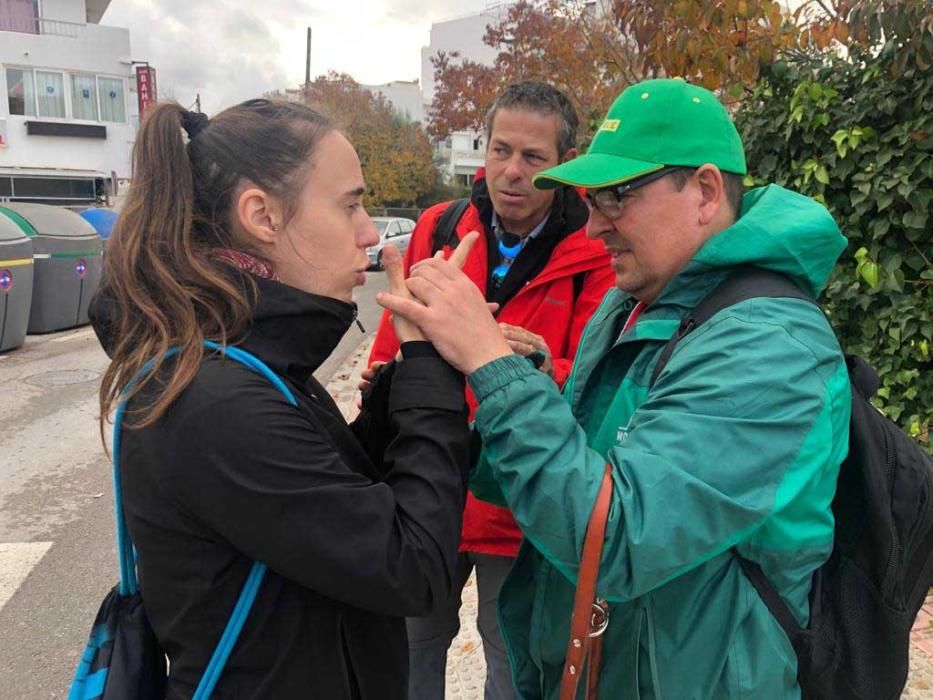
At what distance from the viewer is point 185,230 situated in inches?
52.7

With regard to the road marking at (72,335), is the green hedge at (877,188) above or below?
above

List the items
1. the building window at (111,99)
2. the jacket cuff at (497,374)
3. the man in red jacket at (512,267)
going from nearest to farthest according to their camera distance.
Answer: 1. the jacket cuff at (497,374)
2. the man in red jacket at (512,267)
3. the building window at (111,99)

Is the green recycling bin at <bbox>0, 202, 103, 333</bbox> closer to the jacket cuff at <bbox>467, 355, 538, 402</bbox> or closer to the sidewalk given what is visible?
the sidewalk

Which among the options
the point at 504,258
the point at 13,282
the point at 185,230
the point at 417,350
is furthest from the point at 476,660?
the point at 13,282

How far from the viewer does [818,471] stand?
124 centimetres

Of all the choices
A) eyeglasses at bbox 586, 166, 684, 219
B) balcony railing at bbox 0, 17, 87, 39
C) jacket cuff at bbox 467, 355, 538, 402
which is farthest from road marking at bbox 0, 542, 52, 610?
balcony railing at bbox 0, 17, 87, 39

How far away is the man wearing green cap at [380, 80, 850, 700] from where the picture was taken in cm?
118

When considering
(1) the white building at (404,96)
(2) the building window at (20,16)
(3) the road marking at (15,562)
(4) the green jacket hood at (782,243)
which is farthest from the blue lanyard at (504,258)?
(1) the white building at (404,96)

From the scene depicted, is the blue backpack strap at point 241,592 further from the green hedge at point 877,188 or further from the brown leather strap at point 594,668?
the green hedge at point 877,188

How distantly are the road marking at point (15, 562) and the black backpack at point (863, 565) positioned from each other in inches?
152

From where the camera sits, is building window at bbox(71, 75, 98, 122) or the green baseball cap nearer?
the green baseball cap

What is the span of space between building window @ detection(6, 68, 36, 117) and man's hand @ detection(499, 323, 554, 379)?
104ft

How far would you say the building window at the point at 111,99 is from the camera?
94.6ft

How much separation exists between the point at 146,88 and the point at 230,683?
106 ft
